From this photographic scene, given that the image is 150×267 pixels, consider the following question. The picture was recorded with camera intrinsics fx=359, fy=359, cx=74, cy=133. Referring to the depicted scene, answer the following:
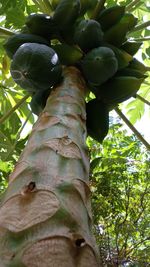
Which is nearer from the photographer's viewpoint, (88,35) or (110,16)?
(88,35)

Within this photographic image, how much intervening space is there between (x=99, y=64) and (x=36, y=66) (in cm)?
33

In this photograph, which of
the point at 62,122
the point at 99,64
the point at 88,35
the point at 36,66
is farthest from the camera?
the point at 88,35

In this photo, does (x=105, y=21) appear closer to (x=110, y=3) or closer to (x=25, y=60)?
(x=25, y=60)

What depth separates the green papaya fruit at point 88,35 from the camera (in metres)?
1.93

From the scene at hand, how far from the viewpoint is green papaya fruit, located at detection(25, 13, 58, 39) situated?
6.49ft

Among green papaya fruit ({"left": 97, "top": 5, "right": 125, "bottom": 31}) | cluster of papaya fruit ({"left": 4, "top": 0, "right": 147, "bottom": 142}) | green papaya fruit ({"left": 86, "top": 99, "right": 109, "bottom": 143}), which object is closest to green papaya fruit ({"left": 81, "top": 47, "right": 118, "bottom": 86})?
cluster of papaya fruit ({"left": 4, "top": 0, "right": 147, "bottom": 142})

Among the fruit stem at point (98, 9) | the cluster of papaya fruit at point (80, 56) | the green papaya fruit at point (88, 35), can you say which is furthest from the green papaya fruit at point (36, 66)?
the fruit stem at point (98, 9)

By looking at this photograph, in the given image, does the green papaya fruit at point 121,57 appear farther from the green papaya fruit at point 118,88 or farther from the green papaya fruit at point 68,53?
the green papaya fruit at point 68,53

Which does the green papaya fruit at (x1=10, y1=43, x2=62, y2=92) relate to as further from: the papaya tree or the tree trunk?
the tree trunk

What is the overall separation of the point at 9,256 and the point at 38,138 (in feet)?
1.95

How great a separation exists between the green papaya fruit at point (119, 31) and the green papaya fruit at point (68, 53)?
0.95ft

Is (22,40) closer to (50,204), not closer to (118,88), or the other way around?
(118,88)

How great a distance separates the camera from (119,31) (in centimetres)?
211

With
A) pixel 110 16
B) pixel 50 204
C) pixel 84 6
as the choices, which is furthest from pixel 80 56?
pixel 50 204
